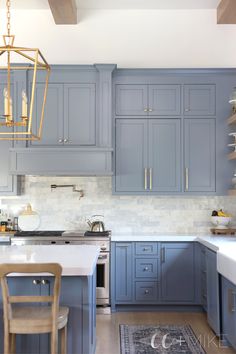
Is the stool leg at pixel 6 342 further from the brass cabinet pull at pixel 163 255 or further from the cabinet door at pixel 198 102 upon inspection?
the cabinet door at pixel 198 102

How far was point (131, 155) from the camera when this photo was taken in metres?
5.04

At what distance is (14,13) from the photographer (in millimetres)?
5516

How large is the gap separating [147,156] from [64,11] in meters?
2.04

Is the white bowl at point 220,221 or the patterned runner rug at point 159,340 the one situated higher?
the white bowl at point 220,221

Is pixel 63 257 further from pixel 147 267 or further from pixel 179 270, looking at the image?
pixel 179 270

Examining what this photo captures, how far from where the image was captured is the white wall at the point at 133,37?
5.45 meters

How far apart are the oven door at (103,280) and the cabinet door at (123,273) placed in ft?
0.43

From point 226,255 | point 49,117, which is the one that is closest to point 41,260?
point 226,255

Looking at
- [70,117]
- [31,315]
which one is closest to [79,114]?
[70,117]

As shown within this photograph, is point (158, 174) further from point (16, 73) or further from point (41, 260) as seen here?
point (41, 260)

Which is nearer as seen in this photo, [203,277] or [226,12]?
[203,277]

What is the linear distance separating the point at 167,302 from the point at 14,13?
13.9 ft

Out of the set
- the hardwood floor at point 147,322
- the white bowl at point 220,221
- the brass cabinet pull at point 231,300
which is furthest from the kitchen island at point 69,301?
the white bowl at point 220,221

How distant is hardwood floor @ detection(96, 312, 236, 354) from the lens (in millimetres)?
3611
